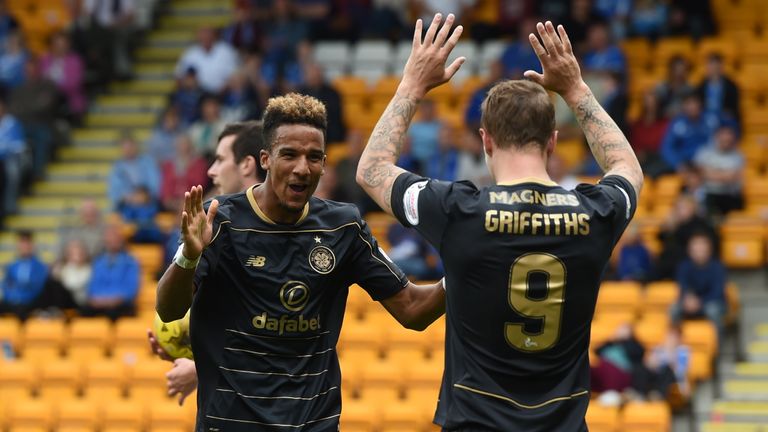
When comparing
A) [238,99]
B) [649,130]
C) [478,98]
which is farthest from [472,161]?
[238,99]

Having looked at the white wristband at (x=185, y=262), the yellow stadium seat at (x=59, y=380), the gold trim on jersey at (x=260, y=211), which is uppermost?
the gold trim on jersey at (x=260, y=211)

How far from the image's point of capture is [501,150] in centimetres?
523

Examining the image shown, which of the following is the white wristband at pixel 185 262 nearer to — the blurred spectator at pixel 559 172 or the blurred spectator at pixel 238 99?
the blurred spectator at pixel 559 172

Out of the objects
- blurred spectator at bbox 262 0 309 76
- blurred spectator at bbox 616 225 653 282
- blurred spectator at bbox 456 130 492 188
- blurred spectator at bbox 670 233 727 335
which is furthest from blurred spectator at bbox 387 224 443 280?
blurred spectator at bbox 262 0 309 76

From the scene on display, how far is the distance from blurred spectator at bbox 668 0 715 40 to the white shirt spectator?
5543 mm

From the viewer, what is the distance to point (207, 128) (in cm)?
1648

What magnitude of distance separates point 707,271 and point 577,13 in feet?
17.0

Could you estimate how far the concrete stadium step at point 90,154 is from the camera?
18.4m

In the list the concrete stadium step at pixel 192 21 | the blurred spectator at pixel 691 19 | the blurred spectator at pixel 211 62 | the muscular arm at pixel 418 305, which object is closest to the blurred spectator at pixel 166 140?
the blurred spectator at pixel 211 62

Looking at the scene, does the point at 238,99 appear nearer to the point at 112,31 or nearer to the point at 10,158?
the point at 10,158

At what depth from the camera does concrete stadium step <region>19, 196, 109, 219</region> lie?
17.6 meters

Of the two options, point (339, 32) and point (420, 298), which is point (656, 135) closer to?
point (339, 32)

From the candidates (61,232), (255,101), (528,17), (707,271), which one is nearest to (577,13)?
(528,17)

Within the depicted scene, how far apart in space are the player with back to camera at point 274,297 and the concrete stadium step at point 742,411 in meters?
6.60
